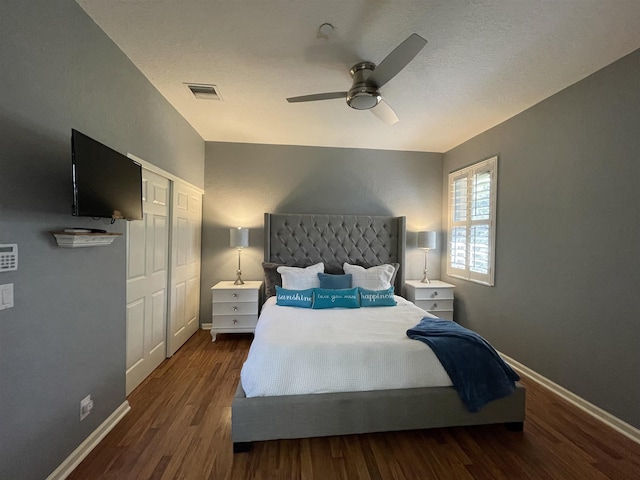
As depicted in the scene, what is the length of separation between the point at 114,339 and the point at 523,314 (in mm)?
3883

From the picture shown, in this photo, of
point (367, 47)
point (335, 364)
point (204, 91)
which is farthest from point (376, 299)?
point (204, 91)

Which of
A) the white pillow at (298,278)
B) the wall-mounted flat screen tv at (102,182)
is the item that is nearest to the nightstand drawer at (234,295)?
the white pillow at (298,278)

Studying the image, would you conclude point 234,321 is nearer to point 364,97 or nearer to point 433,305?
point 433,305

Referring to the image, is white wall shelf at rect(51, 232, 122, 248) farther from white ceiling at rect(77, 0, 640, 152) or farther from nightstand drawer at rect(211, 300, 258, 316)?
nightstand drawer at rect(211, 300, 258, 316)

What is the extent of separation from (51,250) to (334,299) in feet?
7.65

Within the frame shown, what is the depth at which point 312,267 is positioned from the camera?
349 centimetres

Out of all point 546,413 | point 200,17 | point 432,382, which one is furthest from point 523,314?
point 200,17

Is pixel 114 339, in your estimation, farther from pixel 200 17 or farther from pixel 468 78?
pixel 468 78

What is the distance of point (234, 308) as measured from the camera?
11.5 ft

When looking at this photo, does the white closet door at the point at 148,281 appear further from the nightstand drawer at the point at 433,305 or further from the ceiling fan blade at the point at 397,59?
the nightstand drawer at the point at 433,305

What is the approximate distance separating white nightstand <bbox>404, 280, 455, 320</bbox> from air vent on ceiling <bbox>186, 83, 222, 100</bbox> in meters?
3.45

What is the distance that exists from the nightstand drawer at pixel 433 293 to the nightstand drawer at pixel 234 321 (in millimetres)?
2337

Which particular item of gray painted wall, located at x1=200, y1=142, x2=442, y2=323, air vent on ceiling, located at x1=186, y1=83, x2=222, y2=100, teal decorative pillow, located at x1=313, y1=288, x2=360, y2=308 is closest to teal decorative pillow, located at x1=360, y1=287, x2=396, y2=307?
teal decorative pillow, located at x1=313, y1=288, x2=360, y2=308

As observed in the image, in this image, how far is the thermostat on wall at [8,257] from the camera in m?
1.20
